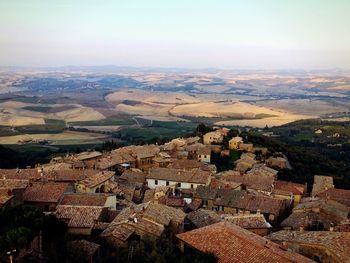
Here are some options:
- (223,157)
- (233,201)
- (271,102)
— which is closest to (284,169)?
(223,157)

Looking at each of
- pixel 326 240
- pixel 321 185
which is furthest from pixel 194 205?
pixel 321 185

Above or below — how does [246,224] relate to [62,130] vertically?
above

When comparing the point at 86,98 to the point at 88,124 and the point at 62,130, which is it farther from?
the point at 62,130

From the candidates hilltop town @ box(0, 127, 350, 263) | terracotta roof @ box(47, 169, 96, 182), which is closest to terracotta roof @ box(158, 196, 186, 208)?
hilltop town @ box(0, 127, 350, 263)

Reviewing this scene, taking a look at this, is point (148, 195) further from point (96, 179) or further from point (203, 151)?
point (203, 151)

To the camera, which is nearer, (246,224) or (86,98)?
(246,224)

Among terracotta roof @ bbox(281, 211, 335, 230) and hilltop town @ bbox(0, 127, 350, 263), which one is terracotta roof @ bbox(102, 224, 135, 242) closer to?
hilltop town @ bbox(0, 127, 350, 263)
